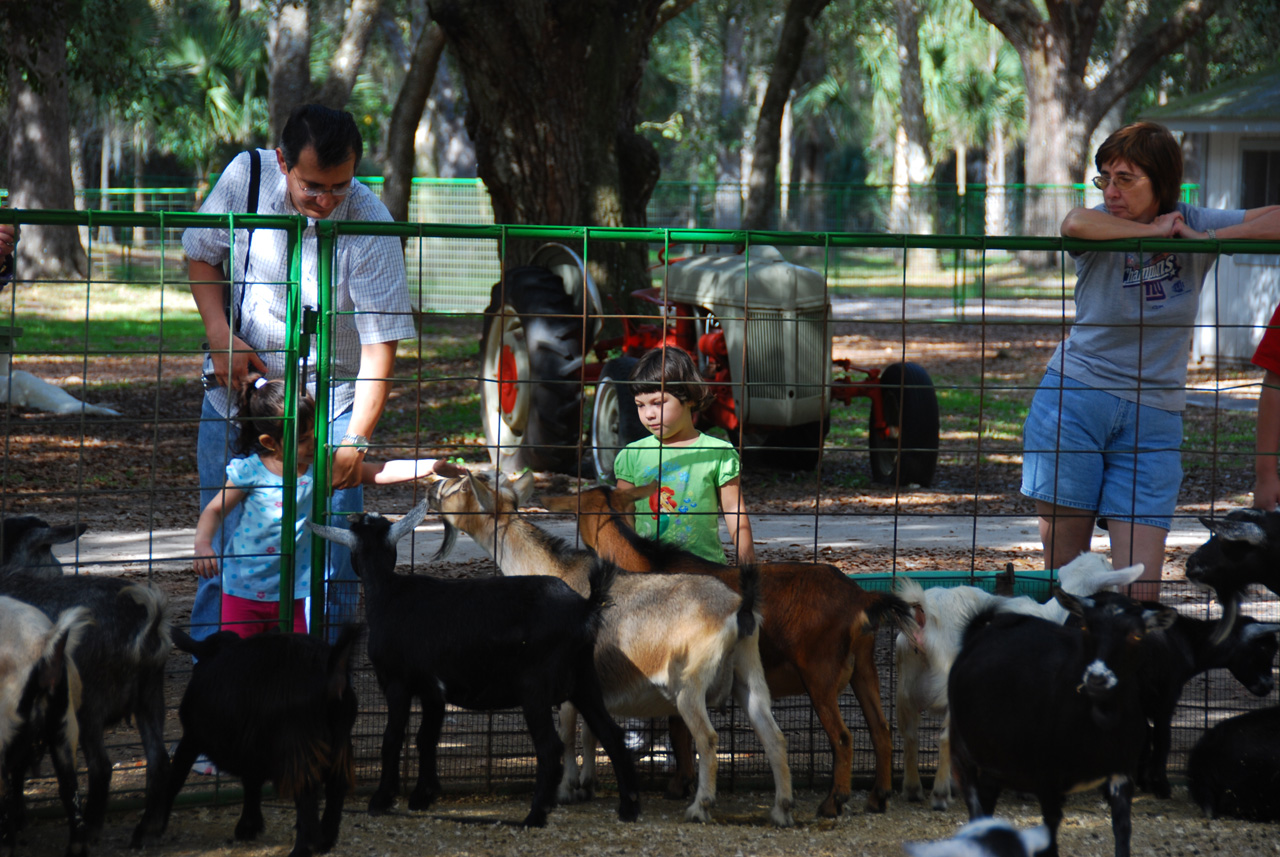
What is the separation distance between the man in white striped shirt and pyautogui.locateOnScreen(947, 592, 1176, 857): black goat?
1.96m

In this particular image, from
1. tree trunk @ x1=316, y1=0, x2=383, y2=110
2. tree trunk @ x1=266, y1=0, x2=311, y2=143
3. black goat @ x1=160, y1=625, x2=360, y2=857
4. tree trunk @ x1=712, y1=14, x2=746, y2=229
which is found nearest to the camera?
black goat @ x1=160, y1=625, x2=360, y2=857

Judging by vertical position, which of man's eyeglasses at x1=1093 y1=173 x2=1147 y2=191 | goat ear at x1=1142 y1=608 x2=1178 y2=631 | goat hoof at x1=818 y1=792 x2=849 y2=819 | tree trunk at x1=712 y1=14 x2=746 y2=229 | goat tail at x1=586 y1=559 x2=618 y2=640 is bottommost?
goat hoof at x1=818 y1=792 x2=849 y2=819

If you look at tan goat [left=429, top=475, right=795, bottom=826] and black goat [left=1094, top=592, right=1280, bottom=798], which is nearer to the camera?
black goat [left=1094, top=592, right=1280, bottom=798]

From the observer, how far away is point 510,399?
1003 cm

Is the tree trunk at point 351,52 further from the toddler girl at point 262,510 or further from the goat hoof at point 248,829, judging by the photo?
the goat hoof at point 248,829

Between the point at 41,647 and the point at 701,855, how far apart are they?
1.81 meters

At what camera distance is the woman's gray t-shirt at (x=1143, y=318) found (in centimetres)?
400

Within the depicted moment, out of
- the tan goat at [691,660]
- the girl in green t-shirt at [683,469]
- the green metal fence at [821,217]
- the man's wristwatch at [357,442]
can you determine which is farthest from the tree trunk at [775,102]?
the tan goat at [691,660]

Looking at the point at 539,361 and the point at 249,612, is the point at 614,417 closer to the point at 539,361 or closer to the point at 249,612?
the point at 539,361

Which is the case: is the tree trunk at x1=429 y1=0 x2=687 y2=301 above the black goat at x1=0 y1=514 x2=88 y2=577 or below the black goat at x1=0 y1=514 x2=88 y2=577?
above

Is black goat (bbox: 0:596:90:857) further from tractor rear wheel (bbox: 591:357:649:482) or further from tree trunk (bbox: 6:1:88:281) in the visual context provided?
tree trunk (bbox: 6:1:88:281)

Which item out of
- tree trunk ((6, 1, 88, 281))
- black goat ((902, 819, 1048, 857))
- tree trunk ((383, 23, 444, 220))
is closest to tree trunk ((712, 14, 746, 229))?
tree trunk ((6, 1, 88, 281))

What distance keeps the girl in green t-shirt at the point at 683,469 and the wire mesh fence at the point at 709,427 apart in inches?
9.2

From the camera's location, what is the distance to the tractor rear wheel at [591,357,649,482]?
851 centimetres
